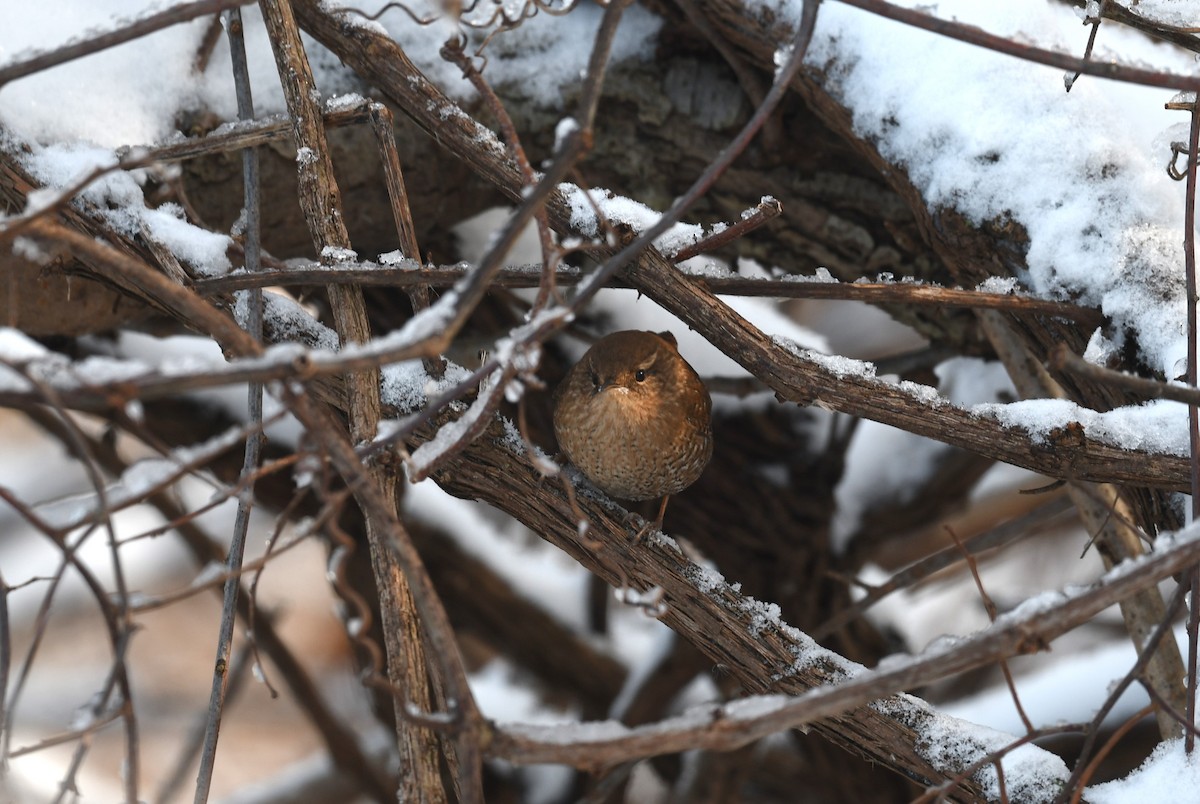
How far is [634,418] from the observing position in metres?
2.36

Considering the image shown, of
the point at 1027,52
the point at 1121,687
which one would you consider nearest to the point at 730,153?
the point at 1027,52

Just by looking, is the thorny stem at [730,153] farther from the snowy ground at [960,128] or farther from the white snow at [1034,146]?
the white snow at [1034,146]

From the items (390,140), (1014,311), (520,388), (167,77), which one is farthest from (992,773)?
(167,77)

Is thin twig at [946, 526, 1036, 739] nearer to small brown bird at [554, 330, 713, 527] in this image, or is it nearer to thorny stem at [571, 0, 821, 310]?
thorny stem at [571, 0, 821, 310]

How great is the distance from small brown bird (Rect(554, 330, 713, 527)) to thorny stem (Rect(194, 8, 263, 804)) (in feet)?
2.61

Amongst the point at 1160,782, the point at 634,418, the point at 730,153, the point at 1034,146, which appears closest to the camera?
the point at 730,153

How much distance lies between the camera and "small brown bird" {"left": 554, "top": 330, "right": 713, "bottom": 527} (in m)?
2.37

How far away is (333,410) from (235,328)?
2.55ft

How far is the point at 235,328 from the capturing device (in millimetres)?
1197

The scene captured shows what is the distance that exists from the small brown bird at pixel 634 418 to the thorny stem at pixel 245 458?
795 millimetres

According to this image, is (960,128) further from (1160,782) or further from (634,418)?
(1160,782)

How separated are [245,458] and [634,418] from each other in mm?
863

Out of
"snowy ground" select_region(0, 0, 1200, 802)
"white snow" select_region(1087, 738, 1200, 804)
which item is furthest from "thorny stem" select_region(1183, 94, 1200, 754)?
"snowy ground" select_region(0, 0, 1200, 802)

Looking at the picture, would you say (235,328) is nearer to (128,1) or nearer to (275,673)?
(128,1)
